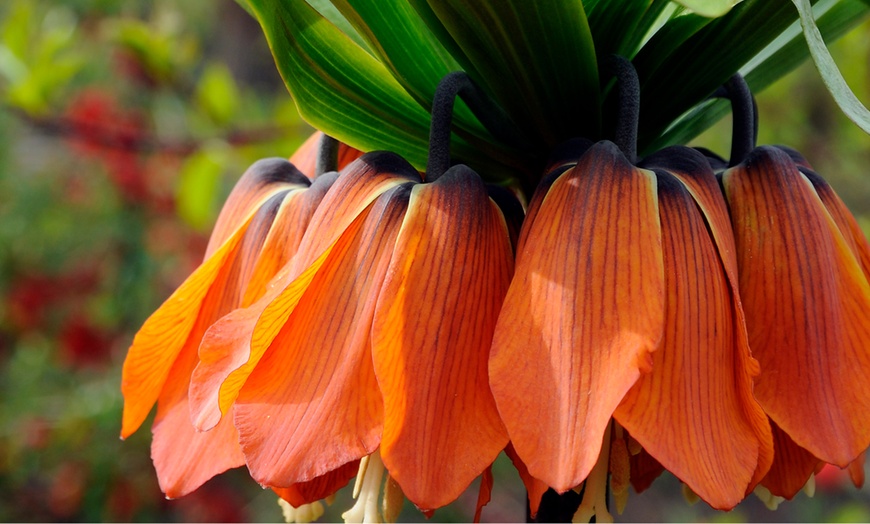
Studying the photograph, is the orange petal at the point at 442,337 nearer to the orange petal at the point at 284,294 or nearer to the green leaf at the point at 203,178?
the orange petal at the point at 284,294

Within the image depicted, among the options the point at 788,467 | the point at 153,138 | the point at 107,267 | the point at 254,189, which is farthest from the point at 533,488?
the point at 107,267

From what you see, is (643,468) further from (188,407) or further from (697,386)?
(188,407)

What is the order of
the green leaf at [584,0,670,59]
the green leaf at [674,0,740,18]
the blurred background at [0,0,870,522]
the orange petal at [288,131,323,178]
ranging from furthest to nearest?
the blurred background at [0,0,870,522], the orange petal at [288,131,323,178], the green leaf at [584,0,670,59], the green leaf at [674,0,740,18]

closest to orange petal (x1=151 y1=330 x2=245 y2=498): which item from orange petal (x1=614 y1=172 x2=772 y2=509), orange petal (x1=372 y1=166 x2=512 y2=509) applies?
orange petal (x1=372 y1=166 x2=512 y2=509)

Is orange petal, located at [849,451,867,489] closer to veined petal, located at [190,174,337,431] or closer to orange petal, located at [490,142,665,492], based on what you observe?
orange petal, located at [490,142,665,492]

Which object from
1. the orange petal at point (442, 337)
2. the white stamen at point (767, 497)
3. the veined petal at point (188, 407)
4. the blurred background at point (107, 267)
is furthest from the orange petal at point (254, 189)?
the blurred background at point (107, 267)

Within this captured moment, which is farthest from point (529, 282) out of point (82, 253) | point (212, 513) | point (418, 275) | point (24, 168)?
point (24, 168)
